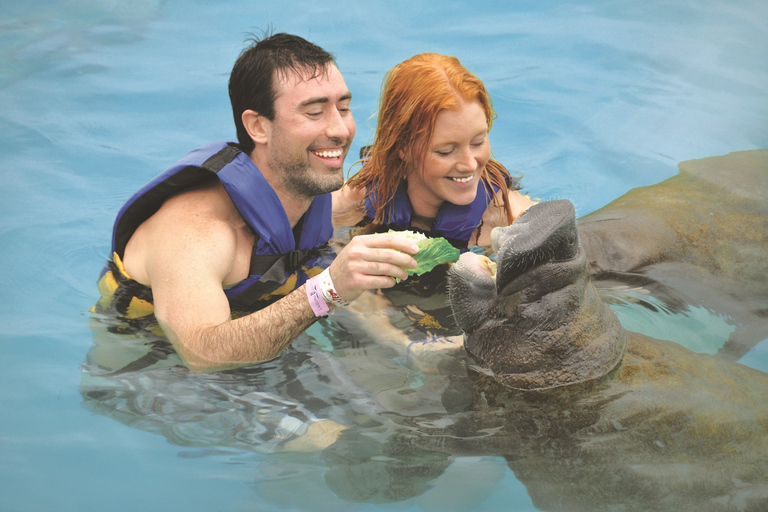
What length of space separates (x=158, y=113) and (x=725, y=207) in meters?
6.58

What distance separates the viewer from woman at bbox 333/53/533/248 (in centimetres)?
497

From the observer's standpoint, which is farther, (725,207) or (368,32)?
(368,32)

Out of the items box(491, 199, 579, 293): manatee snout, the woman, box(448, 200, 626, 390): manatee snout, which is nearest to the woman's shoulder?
the woman

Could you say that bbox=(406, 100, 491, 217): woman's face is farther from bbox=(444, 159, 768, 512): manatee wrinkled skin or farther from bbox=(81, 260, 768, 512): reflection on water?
bbox=(444, 159, 768, 512): manatee wrinkled skin

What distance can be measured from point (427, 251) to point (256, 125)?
1.61 meters

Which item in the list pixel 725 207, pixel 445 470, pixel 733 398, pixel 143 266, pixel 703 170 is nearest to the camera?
pixel 733 398

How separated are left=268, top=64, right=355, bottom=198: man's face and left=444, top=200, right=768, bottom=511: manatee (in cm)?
167

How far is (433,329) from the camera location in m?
4.46

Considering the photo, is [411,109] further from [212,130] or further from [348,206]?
[212,130]

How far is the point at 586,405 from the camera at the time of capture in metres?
3.15

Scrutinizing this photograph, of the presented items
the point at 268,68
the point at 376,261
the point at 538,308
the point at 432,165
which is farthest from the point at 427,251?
the point at 268,68

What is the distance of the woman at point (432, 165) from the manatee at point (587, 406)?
1.93 metres

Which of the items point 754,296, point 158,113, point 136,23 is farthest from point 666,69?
point 136,23

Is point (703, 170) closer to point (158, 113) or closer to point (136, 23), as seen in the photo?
point (158, 113)
